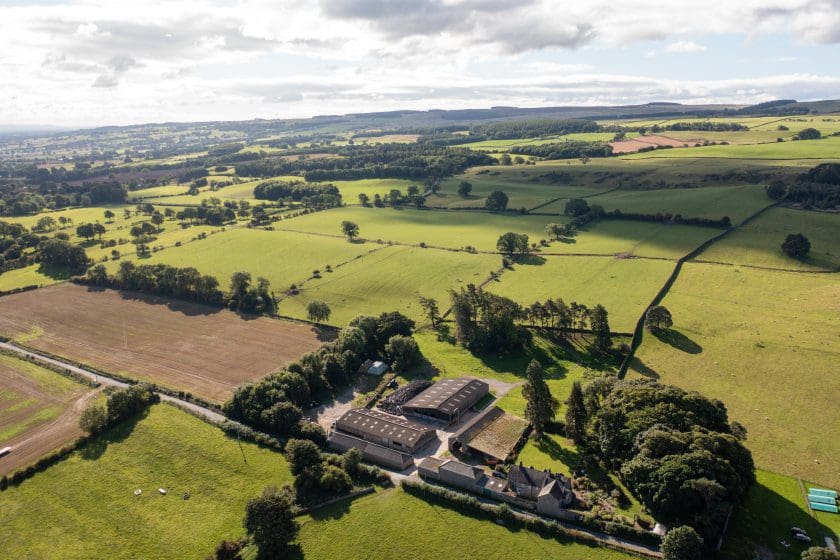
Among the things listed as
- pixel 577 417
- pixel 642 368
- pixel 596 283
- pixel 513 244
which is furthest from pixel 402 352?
pixel 513 244

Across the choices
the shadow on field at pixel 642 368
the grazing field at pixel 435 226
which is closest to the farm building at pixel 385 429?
the shadow on field at pixel 642 368

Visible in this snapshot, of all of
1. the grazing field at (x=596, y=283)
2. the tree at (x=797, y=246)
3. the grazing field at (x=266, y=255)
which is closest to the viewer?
the grazing field at (x=596, y=283)

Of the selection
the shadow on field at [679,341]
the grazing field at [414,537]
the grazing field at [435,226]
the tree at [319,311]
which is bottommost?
the grazing field at [414,537]

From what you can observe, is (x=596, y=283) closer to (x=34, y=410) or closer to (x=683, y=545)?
(x=683, y=545)

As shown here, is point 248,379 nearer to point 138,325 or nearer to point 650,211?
point 138,325

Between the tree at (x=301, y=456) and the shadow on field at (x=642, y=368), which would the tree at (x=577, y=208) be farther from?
the tree at (x=301, y=456)

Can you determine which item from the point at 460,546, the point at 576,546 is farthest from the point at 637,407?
the point at 460,546
